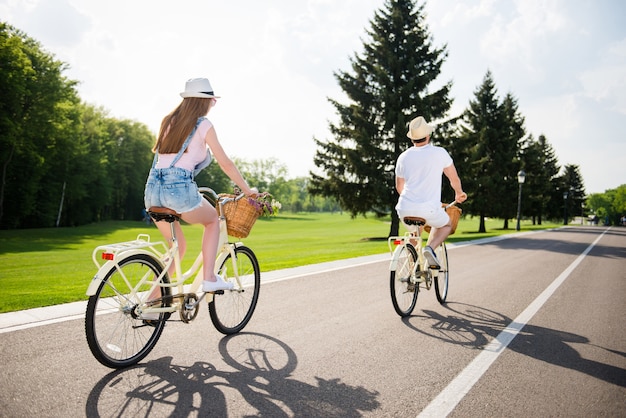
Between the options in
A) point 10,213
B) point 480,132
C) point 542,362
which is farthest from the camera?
point 10,213

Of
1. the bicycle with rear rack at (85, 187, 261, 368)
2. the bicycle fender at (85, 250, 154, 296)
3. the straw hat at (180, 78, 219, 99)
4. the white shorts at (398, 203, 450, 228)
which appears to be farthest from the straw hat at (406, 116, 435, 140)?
the bicycle fender at (85, 250, 154, 296)

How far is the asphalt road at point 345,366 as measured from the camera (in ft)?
8.89

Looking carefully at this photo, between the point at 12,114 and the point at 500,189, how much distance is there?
40239 mm

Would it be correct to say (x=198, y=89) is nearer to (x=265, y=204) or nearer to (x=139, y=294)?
(x=265, y=204)

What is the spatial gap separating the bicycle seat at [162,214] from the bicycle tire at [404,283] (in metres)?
2.68

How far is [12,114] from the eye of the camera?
30.2 meters

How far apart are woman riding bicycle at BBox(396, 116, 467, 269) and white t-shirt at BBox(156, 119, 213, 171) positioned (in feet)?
7.98

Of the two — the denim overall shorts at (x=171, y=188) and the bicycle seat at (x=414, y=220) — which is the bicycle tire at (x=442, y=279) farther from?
the denim overall shorts at (x=171, y=188)

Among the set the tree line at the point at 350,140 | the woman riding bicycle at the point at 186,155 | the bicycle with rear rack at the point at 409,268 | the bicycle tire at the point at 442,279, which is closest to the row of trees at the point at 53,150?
the tree line at the point at 350,140

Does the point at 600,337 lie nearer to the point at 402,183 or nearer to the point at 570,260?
the point at 402,183

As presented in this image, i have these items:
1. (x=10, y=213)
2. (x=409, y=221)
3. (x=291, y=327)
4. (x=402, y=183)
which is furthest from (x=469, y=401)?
(x=10, y=213)

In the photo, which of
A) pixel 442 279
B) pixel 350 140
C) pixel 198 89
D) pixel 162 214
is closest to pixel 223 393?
pixel 162 214

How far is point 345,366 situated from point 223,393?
108 centimetres

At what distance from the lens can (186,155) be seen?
334 centimetres
